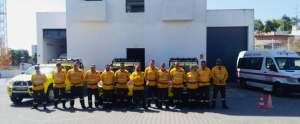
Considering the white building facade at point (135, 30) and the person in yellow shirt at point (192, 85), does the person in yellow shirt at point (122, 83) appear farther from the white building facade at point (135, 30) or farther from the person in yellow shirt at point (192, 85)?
the white building facade at point (135, 30)

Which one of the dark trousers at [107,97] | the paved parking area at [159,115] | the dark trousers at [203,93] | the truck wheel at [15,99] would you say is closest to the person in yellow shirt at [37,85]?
the paved parking area at [159,115]

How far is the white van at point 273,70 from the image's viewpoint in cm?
1316

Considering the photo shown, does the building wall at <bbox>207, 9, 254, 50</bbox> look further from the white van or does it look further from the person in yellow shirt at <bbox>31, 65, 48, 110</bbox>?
the person in yellow shirt at <bbox>31, 65, 48, 110</bbox>

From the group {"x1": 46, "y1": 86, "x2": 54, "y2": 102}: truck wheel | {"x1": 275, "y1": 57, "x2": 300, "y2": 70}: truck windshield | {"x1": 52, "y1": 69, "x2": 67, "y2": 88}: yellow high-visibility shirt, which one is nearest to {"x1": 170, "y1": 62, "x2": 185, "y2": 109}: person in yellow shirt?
{"x1": 52, "y1": 69, "x2": 67, "y2": 88}: yellow high-visibility shirt

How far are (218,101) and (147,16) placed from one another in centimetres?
807

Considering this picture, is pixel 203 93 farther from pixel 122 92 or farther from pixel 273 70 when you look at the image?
pixel 273 70

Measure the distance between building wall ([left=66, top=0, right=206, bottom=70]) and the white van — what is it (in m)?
3.13

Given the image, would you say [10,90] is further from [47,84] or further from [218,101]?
[218,101]

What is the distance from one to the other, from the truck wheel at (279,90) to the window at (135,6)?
986cm

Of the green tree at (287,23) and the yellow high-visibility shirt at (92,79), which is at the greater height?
the green tree at (287,23)

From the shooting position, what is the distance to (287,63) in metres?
14.0

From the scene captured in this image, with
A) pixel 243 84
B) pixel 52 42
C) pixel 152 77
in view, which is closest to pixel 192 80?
pixel 152 77

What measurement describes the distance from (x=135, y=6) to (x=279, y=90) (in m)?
10.7

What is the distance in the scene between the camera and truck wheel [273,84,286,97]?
1343cm
